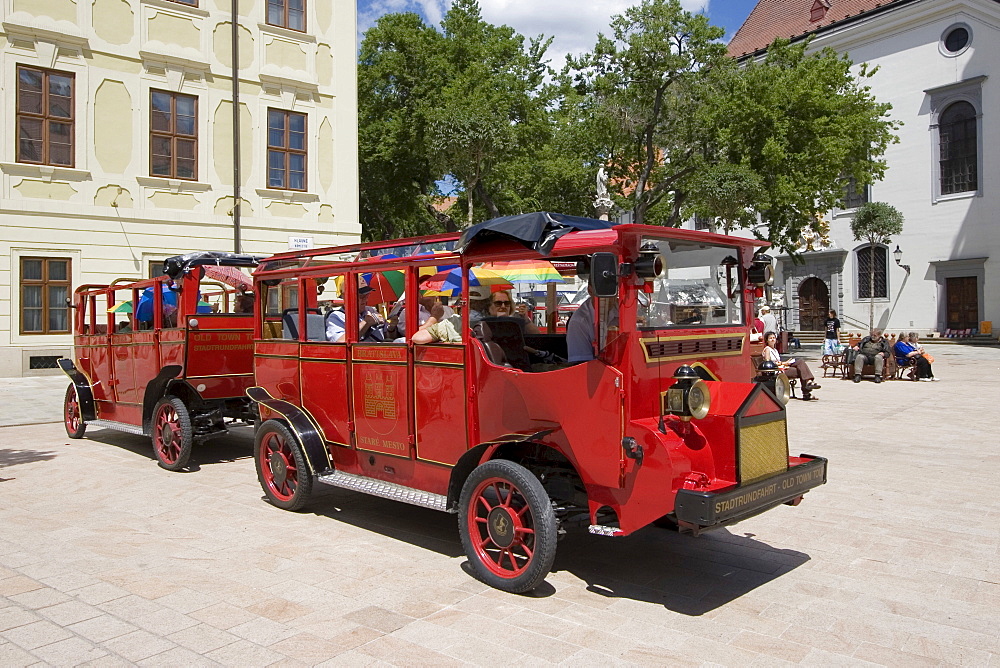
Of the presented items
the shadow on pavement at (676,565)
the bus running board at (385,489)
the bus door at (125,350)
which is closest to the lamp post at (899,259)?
the shadow on pavement at (676,565)

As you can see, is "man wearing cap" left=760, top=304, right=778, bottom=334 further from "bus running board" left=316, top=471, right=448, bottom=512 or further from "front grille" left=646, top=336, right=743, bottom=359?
"bus running board" left=316, top=471, right=448, bottom=512

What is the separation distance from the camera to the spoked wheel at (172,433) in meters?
9.06

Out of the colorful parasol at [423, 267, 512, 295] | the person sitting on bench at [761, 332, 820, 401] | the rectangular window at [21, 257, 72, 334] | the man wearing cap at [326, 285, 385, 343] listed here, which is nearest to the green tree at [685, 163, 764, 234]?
the person sitting on bench at [761, 332, 820, 401]

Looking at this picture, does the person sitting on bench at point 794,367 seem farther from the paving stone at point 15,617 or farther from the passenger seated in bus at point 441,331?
the paving stone at point 15,617

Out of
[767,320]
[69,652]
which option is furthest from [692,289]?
[767,320]

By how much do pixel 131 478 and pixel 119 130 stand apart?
1348 cm

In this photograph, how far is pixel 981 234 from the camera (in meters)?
34.8

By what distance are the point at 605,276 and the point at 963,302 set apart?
37041 millimetres

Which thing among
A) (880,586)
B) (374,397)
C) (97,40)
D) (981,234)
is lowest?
(880,586)

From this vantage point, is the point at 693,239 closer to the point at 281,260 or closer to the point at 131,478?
the point at 281,260

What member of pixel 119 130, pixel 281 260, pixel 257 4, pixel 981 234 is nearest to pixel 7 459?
pixel 281 260

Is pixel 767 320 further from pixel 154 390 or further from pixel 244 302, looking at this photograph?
pixel 154 390

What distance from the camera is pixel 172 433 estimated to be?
9242mm

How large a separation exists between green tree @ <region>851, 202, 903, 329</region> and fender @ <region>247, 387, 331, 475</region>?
117ft
